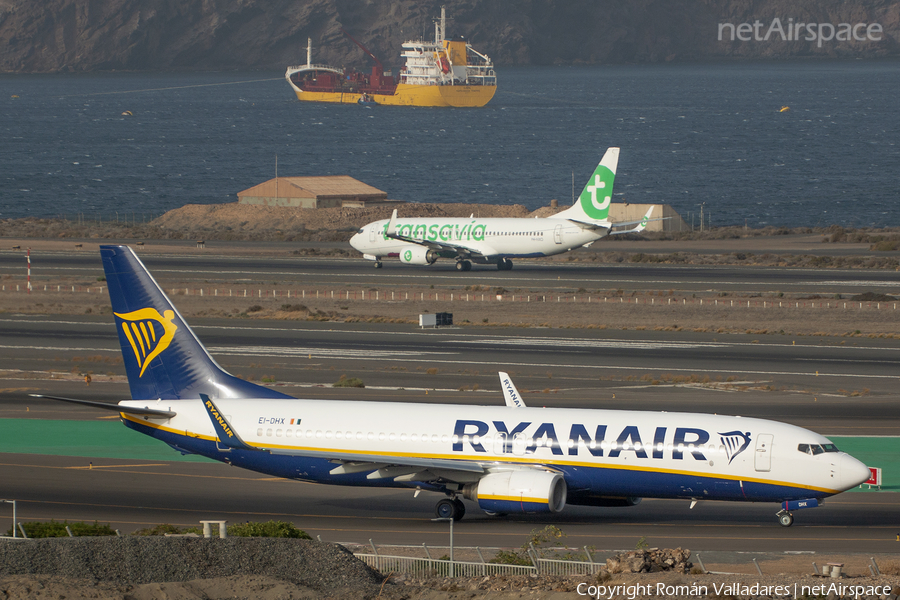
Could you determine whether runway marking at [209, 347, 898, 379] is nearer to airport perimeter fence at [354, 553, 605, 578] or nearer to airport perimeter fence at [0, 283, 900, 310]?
airport perimeter fence at [0, 283, 900, 310]

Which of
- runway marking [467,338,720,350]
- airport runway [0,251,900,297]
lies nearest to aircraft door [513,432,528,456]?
runway marking [467,338,720,350]

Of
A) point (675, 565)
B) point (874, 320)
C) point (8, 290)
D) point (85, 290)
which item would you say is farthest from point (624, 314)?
point (675, 565)

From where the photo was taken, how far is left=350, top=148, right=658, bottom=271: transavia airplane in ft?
347

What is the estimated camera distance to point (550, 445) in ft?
120

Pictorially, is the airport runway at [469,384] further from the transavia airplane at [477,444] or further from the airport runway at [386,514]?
the transavia airplane at [477,444]

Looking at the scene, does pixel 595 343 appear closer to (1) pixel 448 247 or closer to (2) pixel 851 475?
(1) pixel 448 247

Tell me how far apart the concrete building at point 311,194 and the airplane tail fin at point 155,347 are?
409 feet

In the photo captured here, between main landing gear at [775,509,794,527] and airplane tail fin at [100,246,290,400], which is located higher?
airplane tail fin at [100,246,290,400]

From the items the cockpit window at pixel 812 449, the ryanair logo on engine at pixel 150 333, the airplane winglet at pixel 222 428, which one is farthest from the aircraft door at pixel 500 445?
the ryanair logo on engine at pixel 150 333

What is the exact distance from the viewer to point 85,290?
104 meters

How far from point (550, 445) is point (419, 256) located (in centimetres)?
7702

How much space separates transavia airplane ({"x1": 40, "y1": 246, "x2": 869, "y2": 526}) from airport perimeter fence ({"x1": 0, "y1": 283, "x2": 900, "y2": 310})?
55.7 meters

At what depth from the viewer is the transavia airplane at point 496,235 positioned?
106m

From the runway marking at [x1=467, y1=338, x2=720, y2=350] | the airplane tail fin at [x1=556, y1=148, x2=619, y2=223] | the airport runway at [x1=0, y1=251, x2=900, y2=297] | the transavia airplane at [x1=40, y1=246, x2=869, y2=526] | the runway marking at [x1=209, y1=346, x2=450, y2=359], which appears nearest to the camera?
the transavia airplane at [x1=40, y1=246, x2=869, y2=526]
